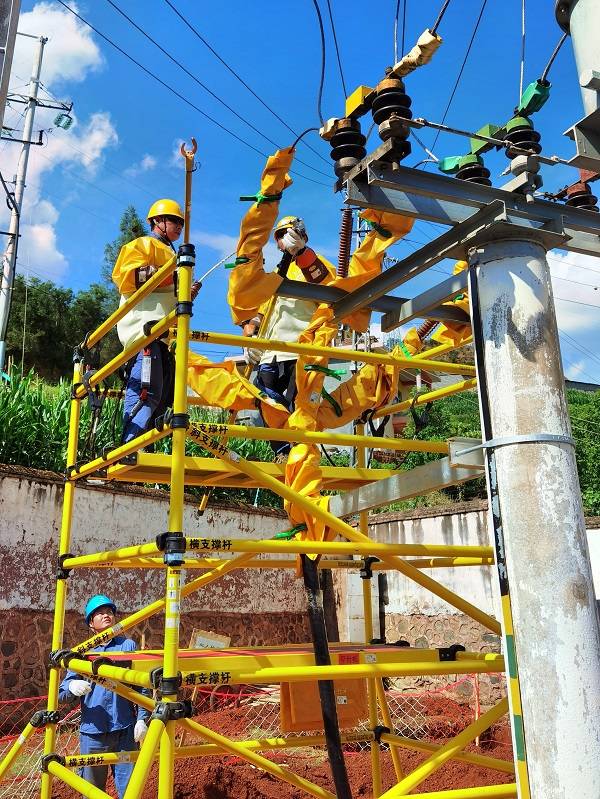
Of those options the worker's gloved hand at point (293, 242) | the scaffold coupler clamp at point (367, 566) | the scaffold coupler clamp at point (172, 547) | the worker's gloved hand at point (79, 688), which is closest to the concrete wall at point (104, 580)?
the worker's gloved hand at point (79, 688)

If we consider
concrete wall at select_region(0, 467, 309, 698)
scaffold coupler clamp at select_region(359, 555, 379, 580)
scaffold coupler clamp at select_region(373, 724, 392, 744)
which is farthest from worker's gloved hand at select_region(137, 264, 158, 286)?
concrete wall at select_region(0, 467, 309, 698)

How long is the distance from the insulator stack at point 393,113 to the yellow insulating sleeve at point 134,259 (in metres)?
1.91

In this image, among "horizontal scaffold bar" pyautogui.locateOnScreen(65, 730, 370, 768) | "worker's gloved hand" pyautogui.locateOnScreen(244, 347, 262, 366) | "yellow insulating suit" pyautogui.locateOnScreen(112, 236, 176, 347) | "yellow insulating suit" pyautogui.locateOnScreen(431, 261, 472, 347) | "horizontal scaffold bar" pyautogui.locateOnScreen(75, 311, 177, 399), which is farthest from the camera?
"worker's gloved hand" pyautogui.locateOnScreen(244, 347, 262, 366)

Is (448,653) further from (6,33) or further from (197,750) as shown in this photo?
(6,33)

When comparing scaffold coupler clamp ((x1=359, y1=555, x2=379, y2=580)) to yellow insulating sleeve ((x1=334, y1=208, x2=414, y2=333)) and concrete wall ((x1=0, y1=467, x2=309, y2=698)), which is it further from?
concrete wall ((x1=0, y1=467, x2=309, y2=698))

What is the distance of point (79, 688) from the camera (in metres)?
4.90

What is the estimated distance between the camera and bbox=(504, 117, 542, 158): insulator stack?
367 cm

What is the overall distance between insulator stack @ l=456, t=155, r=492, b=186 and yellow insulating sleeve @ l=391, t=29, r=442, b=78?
0.58 metres

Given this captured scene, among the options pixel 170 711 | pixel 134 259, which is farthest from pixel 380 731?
pixel 134 259

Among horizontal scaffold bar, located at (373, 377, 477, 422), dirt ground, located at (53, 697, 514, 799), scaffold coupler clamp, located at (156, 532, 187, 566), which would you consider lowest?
dirt ground, located at (53, 697, 514, 799)

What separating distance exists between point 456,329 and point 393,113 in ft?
6.31

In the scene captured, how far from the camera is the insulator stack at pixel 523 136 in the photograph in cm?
367

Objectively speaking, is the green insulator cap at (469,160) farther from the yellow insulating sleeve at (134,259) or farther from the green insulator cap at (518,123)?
the yellow insulating sleeve at (134,259)

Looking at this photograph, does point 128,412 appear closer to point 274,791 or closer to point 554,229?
point 554,229
